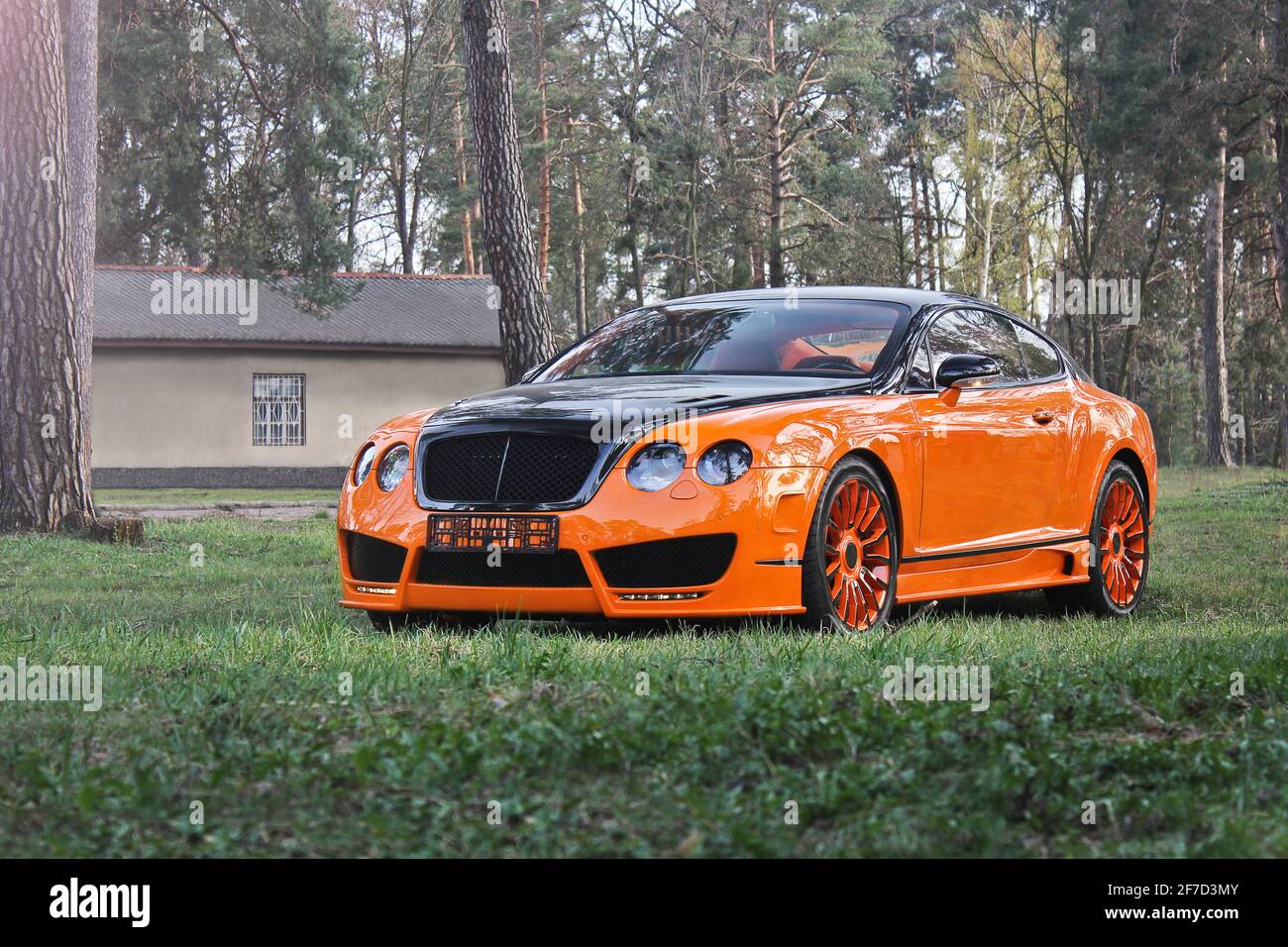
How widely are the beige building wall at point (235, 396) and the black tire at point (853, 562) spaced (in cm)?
2688

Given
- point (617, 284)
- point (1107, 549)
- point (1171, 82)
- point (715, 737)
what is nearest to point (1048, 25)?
point (1171, 82)

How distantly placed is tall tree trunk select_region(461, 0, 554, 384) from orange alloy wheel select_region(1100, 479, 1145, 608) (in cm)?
665

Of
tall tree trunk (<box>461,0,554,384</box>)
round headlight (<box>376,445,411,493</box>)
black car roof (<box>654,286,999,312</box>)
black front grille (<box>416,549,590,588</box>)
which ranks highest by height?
tall tree trunk (<box>461,0,554,384</box>)

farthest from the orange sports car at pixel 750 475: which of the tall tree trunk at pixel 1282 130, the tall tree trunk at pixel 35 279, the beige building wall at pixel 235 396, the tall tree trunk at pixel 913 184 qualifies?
the tall tree trunk at pixel 913 184

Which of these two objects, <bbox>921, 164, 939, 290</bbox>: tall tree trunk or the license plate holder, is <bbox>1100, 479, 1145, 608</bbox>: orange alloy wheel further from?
<bbox>921, 164, 939, 290</bbox>: tall tree trunk

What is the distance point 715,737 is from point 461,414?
128 inches

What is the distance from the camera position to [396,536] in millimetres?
6953

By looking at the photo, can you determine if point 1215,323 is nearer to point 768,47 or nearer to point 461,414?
point 768,47

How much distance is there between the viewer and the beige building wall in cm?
3331

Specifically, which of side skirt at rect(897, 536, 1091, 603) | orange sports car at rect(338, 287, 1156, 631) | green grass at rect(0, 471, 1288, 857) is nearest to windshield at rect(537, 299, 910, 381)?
orange sports car at rect(338, 287, 1156, 631)

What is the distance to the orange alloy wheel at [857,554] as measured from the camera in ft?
22.4

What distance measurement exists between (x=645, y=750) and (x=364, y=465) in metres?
3.59

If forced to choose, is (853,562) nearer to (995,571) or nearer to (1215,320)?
(995,571)

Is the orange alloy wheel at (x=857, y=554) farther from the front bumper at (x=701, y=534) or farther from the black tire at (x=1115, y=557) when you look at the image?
the black tire at (x=1115, y=557)
